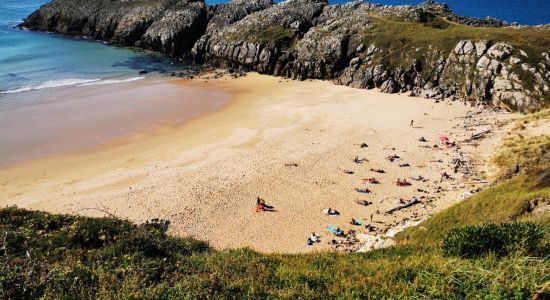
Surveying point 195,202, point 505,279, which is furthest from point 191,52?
point 505,279

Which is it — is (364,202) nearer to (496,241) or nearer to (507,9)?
(496,241)

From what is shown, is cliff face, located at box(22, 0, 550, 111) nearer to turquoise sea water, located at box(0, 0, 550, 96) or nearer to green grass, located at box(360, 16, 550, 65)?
green grass, located at box(360, 16, 550, 65)

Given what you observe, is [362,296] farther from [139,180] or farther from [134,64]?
[134,64]

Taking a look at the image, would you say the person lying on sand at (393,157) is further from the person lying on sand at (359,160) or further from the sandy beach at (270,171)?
the person lying on sand at (359,160)

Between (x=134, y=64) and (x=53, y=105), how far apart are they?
22.6m

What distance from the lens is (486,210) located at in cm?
2056

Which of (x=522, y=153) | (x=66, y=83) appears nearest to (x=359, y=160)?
(x=522, y=153)

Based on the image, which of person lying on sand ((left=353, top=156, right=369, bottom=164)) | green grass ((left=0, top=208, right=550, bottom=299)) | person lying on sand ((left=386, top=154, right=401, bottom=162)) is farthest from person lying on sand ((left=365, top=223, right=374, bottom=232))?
green grass ((left=0, top=208, right=550, bottom=299))

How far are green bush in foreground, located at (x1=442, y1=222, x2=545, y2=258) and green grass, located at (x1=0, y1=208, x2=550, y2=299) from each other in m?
0.51

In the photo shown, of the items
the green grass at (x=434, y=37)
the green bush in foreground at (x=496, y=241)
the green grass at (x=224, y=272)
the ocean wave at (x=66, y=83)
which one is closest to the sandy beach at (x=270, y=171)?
the green grass at (x=434, y=37)

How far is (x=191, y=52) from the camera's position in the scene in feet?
246

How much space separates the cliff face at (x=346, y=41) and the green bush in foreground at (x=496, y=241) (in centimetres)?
4143

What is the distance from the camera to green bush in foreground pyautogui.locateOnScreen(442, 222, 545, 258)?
10.1 meters

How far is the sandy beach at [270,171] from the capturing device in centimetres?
2842
